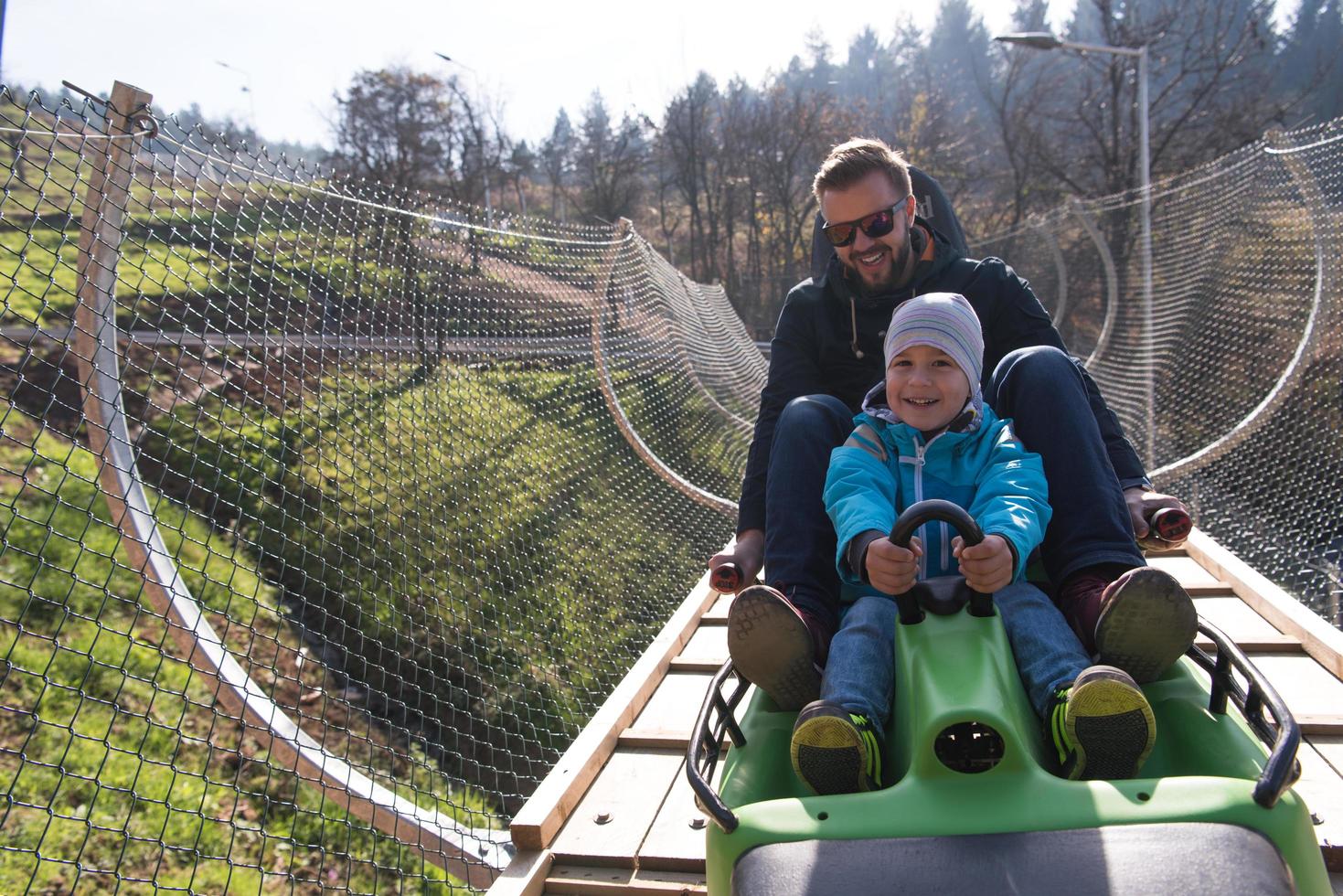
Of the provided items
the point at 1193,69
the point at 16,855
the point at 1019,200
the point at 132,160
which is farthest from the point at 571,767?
the point at 1019,200

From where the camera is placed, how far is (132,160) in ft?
5.90

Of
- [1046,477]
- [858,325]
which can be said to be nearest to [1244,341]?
[858,325]

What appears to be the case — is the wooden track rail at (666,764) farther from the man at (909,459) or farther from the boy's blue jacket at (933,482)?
the boy's blue jacket at (933,482)

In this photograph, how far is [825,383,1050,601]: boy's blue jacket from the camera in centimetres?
144

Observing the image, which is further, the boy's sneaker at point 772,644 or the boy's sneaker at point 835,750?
the boy's sneaker at point 772,644

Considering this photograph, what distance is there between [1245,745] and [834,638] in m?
0.55

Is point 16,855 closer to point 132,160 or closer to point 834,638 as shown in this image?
point 132,160

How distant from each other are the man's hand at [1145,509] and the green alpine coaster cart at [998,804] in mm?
320

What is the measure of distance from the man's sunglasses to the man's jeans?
1.45 feet

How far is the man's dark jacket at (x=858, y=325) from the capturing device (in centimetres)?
215

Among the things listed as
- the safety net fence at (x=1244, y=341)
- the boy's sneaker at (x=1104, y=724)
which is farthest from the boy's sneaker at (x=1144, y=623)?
the safety net fence at (x=1244, y=341)

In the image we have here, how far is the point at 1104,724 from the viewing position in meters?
1.16

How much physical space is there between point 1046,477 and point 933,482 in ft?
0.58

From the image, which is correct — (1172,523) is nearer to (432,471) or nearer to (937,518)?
(937,518)
